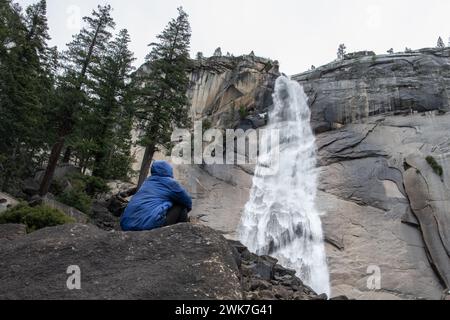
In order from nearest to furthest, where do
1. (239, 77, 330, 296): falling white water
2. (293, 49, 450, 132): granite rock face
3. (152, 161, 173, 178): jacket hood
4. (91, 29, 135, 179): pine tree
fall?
(152, 161, 173, 178): jacket hood → (239, 77, 330, 296): falling white water → (91, 29, 135, 179): pine tree → (293, 49, 450, 132): granite rock face

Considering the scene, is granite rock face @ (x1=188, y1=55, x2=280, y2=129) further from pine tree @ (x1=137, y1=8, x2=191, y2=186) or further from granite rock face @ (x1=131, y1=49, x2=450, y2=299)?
pine tree @ (x1=137, y1=8, x2=191, y2=186)

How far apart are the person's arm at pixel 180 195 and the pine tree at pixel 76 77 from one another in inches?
688

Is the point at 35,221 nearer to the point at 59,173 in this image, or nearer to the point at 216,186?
the point at 216,186

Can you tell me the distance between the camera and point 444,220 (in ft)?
67.2

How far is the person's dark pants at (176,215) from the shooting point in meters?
6.13

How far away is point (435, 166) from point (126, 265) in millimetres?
22635

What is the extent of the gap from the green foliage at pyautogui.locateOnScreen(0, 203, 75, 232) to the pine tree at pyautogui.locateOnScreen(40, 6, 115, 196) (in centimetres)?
891

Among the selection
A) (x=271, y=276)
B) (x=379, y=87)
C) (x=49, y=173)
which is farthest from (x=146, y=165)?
(x=379, y=87)

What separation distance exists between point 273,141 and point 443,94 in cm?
1329

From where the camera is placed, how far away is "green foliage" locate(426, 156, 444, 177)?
2295cm

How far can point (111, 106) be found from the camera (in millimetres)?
25594

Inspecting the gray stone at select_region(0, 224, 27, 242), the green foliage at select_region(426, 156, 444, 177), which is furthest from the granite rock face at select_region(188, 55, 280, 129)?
the gray stone at select_region(0, 224, 27, 242)

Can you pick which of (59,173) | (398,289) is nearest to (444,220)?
(398,289)

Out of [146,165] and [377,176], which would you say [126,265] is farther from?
[377,176]
